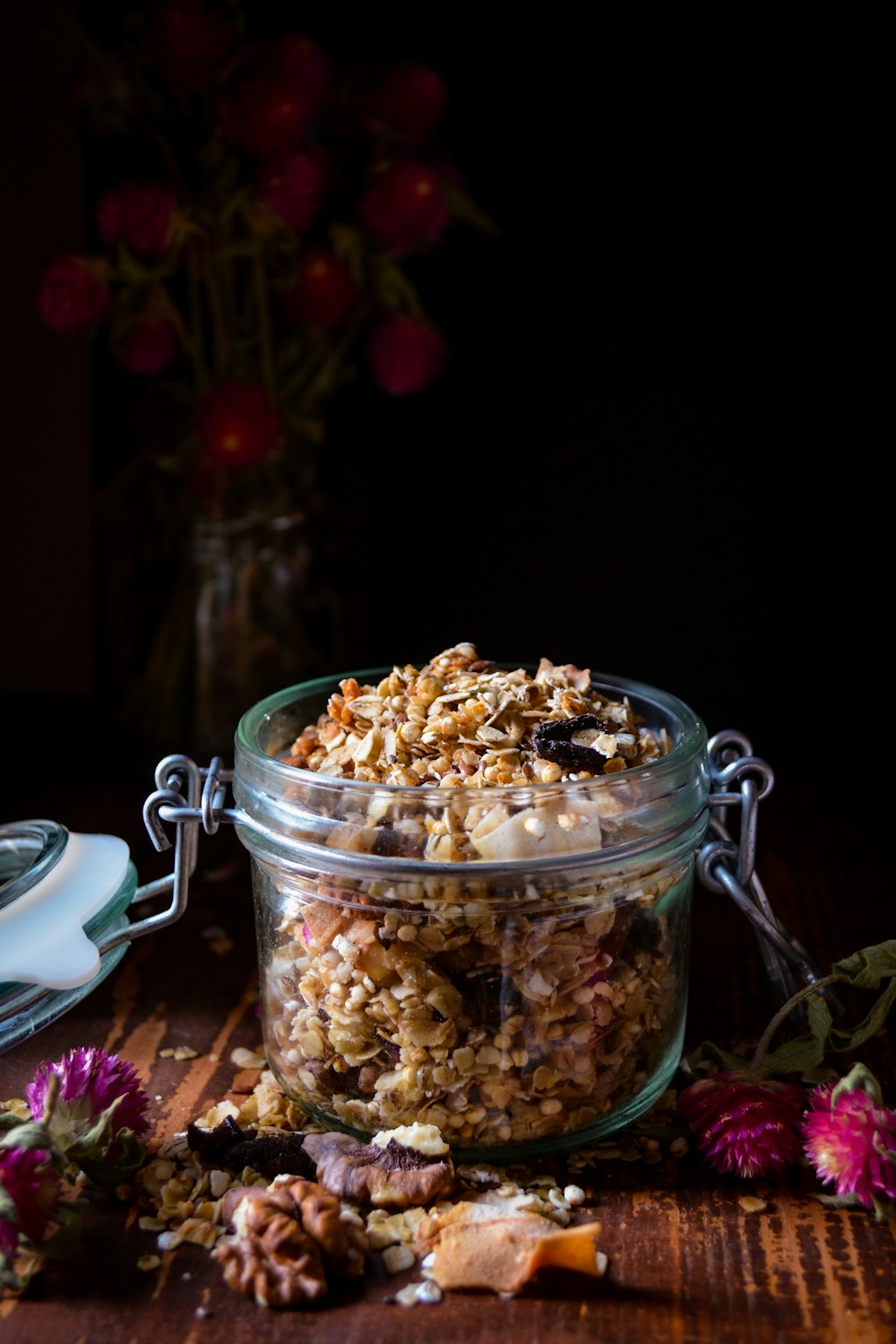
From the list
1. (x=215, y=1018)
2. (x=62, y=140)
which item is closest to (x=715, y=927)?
(x=215, y=1018)

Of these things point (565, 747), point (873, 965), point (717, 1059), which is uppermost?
point (565, 747)

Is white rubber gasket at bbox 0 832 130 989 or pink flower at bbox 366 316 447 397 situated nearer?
white rubber gasket at bbox 0 832 130 989

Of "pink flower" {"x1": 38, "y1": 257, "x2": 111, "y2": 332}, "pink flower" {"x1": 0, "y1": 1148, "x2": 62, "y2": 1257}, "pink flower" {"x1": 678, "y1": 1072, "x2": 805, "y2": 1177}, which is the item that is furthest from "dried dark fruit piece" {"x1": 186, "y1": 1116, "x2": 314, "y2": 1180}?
"pink flower" {"x1": 38, "y1": 257, "x2": 111, "y2": 332}

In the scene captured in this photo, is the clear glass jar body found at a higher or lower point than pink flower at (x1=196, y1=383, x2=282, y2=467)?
lower

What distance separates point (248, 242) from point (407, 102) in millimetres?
171

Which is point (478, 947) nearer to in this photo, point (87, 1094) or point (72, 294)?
point (87, 1094)

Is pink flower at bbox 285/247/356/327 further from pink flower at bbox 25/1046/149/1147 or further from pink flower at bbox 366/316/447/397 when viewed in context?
pink flower at bbox 25/1046/149/1147

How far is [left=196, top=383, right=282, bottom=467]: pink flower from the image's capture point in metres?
1.16

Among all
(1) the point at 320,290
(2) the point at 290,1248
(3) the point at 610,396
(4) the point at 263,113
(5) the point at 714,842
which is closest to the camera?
(2) the point at 290,1248

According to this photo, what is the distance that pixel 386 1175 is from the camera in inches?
28.2

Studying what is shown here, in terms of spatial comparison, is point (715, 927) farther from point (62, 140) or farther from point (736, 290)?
point (62, 140)

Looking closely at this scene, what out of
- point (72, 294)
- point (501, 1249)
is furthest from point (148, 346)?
point (501, 1249)

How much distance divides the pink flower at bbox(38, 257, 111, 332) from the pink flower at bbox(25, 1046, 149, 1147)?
24.2 inches

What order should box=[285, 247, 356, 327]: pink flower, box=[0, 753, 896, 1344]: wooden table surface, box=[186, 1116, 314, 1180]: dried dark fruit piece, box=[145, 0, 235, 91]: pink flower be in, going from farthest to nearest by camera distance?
box=[285, 247, 356, 327]: pink flower < box=[145, 0, 235, 91]: pink flower < box=[186, 1116, 314, 1180]: dried dark fruit piece < box=[0, 753, 896, 1344]: wooden table surface
